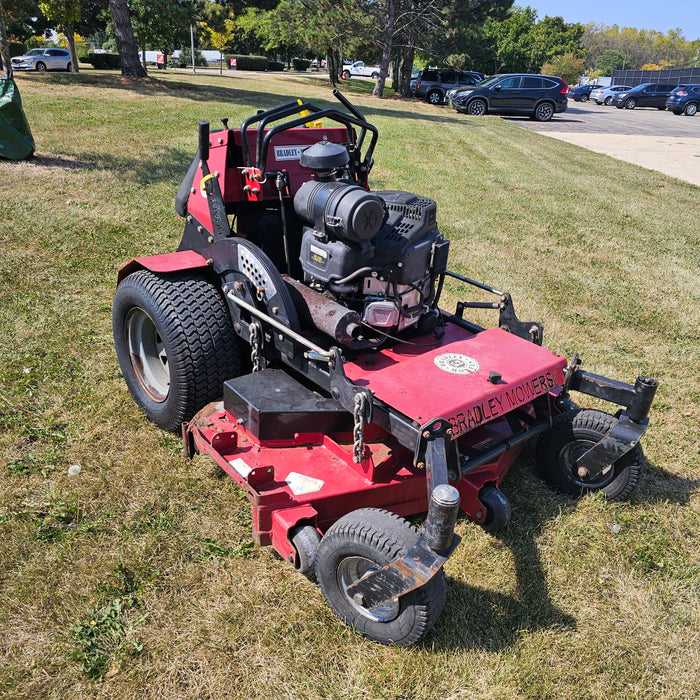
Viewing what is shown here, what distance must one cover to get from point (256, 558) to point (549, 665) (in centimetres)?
141

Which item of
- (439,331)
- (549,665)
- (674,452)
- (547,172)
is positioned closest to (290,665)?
(549,665)

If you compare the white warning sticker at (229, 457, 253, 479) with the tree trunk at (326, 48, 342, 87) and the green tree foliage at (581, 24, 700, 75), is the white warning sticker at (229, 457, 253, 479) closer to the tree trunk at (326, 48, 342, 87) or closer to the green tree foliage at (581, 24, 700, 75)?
the tree trunk at (326, 48, 342, 87)

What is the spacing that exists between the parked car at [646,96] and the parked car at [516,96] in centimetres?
1408

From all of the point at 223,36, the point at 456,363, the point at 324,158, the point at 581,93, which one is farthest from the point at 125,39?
the point at 223,36

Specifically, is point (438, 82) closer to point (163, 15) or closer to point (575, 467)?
point (163, 15)

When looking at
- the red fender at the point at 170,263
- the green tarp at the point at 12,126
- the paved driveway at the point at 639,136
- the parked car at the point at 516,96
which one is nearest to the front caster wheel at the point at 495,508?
the red fender at the point at 170,263

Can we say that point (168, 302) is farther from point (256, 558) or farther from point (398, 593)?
point (398, 593)

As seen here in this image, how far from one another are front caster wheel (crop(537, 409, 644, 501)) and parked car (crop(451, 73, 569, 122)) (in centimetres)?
2385

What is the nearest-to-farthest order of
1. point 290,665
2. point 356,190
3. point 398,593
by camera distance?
point 398,593
point 290,665
point 356,190

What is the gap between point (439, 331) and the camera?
3830mm

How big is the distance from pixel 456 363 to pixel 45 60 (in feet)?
117

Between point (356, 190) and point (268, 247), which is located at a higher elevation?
point (356, 190)

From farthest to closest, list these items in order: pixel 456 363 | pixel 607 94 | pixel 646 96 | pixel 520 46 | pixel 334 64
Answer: pixel 520 46 < pixel 607 94 < pixel 646 96 < pixel 334 64 < pixel 456 363

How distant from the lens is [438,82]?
95.1ft
